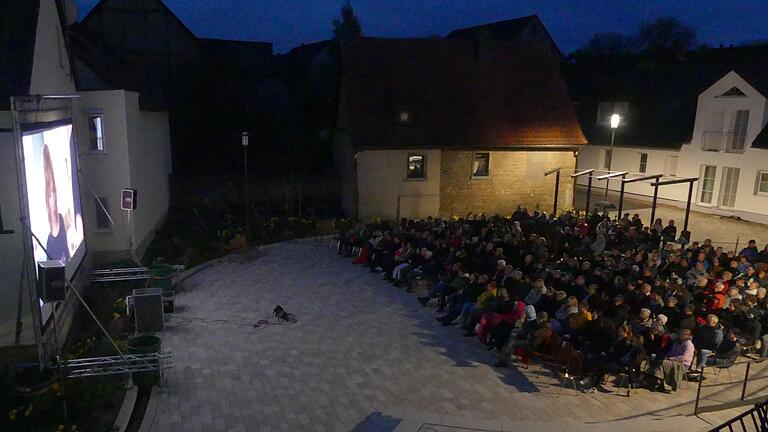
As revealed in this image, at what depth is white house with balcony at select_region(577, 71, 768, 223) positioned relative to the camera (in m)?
23.1

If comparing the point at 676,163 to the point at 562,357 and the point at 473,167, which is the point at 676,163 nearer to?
the point at 473,167

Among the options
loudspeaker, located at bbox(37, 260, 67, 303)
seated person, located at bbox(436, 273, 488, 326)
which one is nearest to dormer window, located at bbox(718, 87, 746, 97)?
seated person, located at bbox(436, 273, 488, 326)

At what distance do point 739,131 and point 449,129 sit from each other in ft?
41.5

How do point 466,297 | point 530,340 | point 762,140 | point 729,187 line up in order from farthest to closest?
point 729,187
point 762,140
point 466,297
point 530,340

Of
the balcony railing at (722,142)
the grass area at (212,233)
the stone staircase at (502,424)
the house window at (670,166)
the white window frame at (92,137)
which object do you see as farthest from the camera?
the house window at (670,166)

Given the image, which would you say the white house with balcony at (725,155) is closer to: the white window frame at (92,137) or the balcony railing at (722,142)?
the balcony railing at (722,142)

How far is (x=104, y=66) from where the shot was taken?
59.6 feet

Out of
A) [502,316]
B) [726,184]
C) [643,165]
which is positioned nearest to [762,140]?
[726,184]

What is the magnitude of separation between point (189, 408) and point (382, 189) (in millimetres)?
14861

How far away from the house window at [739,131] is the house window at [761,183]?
1345 millimetres

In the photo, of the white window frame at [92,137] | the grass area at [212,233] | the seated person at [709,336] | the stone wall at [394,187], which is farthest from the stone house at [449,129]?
the seated person at [709,336]

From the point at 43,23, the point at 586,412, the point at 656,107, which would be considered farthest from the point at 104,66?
the point at 656,107

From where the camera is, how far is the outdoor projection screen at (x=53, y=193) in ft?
28.6

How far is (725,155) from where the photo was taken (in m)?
24.4
